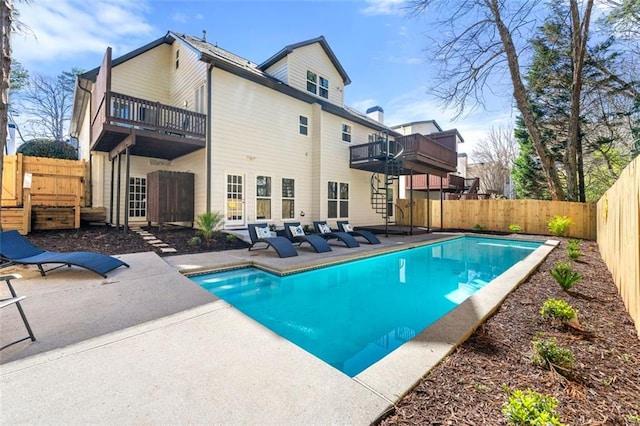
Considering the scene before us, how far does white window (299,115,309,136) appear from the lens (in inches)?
495

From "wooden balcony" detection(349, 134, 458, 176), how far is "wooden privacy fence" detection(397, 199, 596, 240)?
217 centimetres

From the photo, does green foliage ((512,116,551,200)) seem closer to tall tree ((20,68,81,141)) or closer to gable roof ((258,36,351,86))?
gable roof ((258,36,351,86))

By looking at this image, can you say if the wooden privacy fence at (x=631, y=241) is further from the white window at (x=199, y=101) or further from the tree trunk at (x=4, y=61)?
the white window at (x=199, y=101)

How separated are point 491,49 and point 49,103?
30.5 metres

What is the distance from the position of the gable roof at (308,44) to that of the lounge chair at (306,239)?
7.86 m

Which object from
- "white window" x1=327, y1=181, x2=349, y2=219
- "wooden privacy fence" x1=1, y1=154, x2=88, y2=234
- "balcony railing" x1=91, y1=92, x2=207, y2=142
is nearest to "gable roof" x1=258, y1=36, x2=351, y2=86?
"balcony railing" x1=91, y1=92, x2=207, y2=142

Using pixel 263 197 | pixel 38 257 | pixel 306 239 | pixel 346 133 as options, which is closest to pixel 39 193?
pixel 38 257

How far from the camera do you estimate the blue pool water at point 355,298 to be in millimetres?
3514

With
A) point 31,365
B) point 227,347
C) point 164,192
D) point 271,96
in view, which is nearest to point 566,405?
point 227,347

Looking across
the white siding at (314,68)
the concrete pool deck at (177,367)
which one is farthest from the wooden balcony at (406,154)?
the concrete pool deck at (177,367)

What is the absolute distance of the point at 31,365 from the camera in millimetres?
2273

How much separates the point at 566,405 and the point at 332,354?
204cm

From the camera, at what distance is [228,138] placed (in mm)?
10062

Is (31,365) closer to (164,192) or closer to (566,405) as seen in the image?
(566,405)
